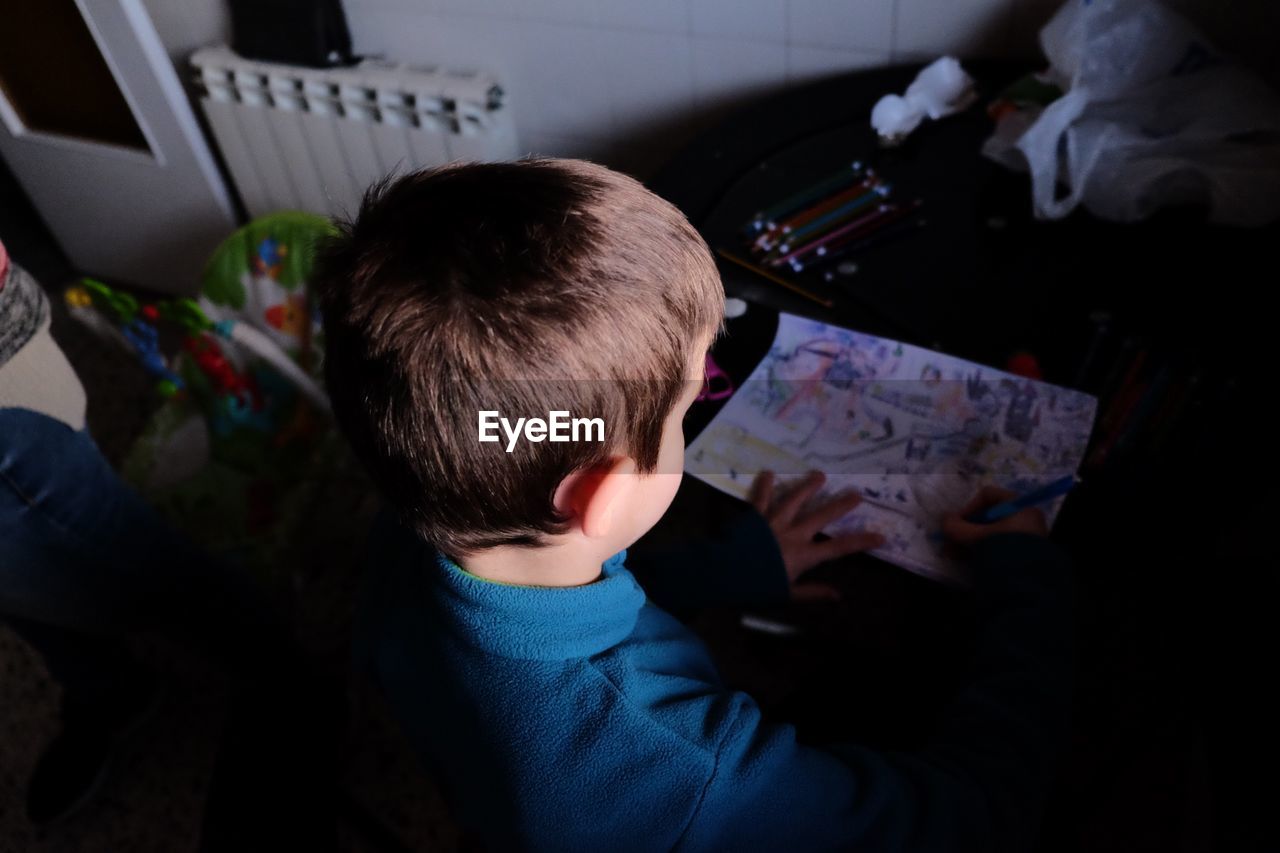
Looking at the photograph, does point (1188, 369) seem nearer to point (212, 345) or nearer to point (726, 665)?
point (726, 665)

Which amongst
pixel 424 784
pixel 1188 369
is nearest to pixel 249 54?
pixel 424 784

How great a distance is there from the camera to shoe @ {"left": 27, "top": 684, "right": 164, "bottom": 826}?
134 cm

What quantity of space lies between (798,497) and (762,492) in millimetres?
34

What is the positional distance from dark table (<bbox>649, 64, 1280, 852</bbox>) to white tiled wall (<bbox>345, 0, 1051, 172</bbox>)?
6cm

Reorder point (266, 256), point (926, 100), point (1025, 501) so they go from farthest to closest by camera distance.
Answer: point (266, 256)
point (926, 100)
point (1025, 501)

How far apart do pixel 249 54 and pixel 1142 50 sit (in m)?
1.47

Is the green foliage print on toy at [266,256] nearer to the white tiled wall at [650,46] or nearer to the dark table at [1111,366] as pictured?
the white tiled wall at [650,46]

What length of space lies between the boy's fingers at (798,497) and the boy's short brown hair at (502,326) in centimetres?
24

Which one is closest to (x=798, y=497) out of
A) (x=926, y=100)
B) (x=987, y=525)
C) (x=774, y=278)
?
(x=987, y=525)

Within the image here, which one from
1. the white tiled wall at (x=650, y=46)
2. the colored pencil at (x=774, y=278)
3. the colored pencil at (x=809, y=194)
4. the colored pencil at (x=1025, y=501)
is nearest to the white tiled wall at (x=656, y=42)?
the white tiled wall at (x=650, y=46)

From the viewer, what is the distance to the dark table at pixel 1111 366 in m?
0.75

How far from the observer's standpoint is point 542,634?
22.9 inches

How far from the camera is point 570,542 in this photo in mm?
609

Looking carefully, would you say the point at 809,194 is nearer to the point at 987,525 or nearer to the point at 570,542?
the point at 987,525
